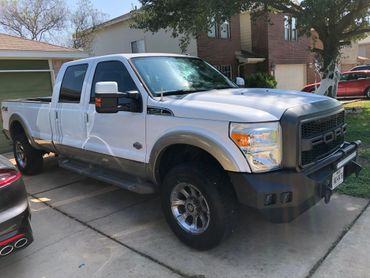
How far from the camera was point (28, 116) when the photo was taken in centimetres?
639

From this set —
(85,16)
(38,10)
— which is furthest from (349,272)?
(38,10)

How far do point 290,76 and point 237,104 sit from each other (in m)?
21.3

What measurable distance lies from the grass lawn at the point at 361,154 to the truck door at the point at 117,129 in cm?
295

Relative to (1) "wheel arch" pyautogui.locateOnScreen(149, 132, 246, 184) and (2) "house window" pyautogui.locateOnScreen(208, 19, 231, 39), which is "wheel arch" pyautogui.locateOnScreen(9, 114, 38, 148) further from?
(2) "house window" pyautogui.locateOnScreen(208, 19, 231, 39)

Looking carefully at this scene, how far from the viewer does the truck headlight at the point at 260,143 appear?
3092 millimetres

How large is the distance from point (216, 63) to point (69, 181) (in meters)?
13.6

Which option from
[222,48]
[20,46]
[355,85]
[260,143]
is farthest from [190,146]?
[355,85]

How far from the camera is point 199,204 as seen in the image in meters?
3.60

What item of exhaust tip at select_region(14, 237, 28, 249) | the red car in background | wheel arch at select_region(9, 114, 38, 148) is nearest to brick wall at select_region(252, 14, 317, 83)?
the red car in background

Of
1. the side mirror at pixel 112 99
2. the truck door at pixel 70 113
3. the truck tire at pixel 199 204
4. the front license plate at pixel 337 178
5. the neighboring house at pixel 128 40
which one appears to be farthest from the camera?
the neighboring house at pixel 128 40

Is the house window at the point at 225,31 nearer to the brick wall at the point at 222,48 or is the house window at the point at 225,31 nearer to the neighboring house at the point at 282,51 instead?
the brick wall at the point at 222,48

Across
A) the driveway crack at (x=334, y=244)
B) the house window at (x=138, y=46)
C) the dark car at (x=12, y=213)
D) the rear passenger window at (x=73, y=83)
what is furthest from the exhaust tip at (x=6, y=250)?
the house window at (x=138, y=46)

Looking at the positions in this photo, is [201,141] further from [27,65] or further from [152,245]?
[27,65]

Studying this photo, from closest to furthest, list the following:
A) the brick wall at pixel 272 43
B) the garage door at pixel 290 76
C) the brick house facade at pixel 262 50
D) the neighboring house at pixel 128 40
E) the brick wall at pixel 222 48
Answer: the brick wall at pixel 222 48, the neighboring house at pixel 128 40, the brick house facade at pixel 262 50, the brick wall at pixel 272 43, the garage door at pixel 290 76
